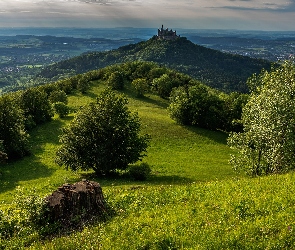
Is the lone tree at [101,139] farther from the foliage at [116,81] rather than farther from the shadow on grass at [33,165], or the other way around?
the foliage at [116,81]

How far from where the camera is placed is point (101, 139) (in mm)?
36750

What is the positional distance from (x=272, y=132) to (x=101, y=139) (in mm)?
19922

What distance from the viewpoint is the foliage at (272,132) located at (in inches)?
1039

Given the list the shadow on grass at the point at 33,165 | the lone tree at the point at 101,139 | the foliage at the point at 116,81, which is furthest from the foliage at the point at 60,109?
the lone tree at the point at 101,139

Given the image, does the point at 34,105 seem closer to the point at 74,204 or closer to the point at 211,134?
the point at 211,134

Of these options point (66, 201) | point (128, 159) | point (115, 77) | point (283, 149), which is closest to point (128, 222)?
point (66, 201)

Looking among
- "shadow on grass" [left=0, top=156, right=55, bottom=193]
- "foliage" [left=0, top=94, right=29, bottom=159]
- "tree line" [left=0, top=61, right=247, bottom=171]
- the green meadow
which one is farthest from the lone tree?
"tree line" [left=0, top=61, right=247, bottom=171]

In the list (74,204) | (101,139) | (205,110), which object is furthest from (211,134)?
(74,204)

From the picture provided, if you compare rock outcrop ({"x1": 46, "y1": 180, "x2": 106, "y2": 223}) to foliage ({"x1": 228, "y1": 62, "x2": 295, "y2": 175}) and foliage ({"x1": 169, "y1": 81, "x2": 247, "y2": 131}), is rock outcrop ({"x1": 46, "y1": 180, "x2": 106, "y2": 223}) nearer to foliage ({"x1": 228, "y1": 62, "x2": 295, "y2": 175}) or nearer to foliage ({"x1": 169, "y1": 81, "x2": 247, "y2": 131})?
foliage ({"x1": 228, "y1": 62, "x2": 295, "y2": 175})

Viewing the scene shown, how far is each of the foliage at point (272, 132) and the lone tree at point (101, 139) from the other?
13480 mm

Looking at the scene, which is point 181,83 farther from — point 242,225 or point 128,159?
point 242,225

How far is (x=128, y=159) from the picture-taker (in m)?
37.0

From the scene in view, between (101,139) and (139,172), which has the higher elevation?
(101,139)

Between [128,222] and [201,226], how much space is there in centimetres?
380
